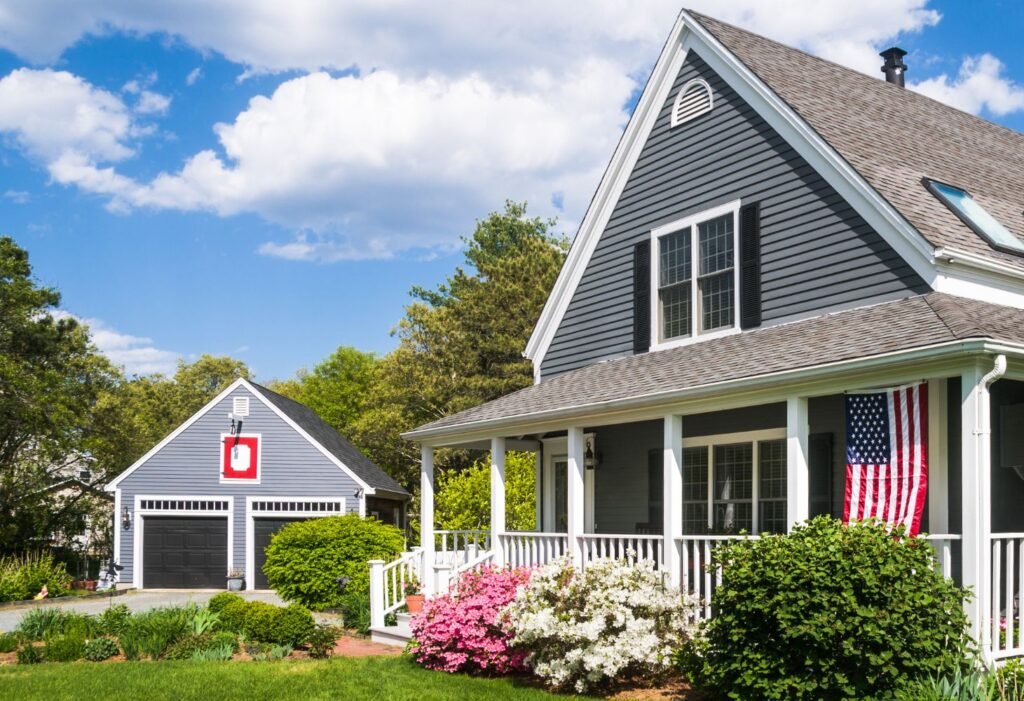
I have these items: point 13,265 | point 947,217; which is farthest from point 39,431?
point 947,217

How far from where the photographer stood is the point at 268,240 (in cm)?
6425

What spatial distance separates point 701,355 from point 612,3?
491cm

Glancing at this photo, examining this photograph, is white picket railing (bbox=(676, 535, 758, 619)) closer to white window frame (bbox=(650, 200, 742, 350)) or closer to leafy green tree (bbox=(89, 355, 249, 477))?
white window frame (bbox=(650, 200, 742, 350))

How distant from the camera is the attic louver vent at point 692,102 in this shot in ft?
49.0

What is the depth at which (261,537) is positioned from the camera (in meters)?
32.0

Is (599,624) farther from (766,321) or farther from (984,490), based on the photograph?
(766,321)

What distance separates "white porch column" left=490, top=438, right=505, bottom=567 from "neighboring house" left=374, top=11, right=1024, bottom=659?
0.10 feet

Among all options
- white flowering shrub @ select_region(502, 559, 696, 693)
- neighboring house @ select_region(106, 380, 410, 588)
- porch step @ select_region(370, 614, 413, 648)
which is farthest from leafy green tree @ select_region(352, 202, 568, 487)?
white flowering shrub @ select_region(502, 559, 696, 693)

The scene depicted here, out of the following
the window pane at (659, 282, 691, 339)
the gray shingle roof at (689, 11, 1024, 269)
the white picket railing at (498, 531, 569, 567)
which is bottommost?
the white picket railing at (498, 531, 569, 567)

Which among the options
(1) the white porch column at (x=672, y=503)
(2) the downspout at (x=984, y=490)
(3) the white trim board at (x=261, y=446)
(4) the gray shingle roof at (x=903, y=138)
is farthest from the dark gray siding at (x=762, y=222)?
(3) the white trim board at (x=261, y=446)

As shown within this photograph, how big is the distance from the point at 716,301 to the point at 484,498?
1604cm

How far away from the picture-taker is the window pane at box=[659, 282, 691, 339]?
14789 millimetres

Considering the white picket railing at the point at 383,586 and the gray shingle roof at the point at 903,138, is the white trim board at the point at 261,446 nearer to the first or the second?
the white picket railing at the point at 383,586

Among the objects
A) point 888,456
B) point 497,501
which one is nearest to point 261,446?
point 497,501
